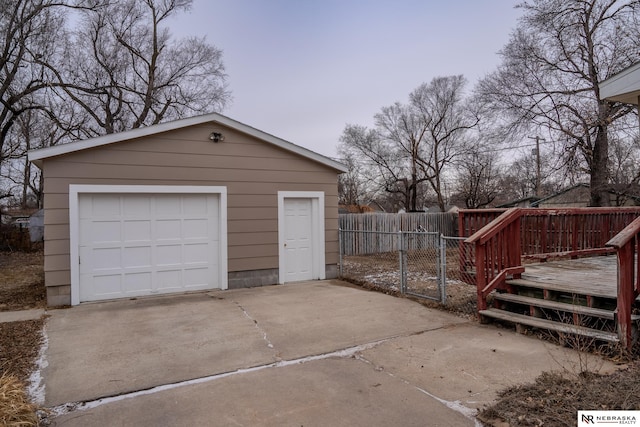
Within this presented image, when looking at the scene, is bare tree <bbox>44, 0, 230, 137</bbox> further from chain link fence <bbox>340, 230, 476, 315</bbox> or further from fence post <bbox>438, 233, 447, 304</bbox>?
fence post <bbox>438, 233, 447, 304</bbox>

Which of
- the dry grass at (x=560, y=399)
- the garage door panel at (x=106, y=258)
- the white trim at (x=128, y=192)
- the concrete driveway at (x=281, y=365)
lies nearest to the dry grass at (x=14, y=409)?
the concrete driveway at (x=281, y=365)

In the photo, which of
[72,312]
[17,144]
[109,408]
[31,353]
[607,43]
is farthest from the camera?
[17,144]

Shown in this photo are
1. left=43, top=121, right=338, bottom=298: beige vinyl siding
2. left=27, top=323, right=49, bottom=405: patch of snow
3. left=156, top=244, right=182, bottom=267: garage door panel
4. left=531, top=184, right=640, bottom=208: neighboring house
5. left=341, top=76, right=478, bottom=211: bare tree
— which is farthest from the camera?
left=341, top=76, right=478, bottom=211: bare tree

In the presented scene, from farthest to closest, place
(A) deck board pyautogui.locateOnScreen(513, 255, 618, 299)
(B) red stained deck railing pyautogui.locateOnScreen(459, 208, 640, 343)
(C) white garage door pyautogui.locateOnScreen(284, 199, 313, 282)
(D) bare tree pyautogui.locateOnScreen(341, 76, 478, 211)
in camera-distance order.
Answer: (D) bare tree pyautogui.locateOnScreen(341, 76, 478, 211), (C) white garage door pyautogui.locateOnScreen(284, 199, 313, 282), (A) deck board pyautogui.locateOnScreen(513, 255, 618, 299), (B) red stained deck railing pyautogui.locateOnScreen(459, 208, 640, 343)

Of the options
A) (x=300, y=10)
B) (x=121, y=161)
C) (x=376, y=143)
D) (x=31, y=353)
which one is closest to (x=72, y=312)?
(x=31, y=353)

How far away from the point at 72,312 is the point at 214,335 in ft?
9.41

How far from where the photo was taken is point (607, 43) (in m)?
14.2

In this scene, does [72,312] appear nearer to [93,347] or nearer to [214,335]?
[93,347]

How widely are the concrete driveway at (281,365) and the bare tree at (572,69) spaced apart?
13328 millimetres

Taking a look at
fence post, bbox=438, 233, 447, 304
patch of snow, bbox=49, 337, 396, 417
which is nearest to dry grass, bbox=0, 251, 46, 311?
patch of snow, bbox=49, 337, 396, 417

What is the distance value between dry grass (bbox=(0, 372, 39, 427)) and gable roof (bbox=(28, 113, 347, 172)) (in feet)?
14.7

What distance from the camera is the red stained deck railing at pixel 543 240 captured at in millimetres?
3756

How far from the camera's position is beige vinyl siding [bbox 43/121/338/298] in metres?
6.29

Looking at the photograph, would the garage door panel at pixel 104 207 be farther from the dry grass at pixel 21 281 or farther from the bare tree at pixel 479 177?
the bare tree at pixel 479 177
